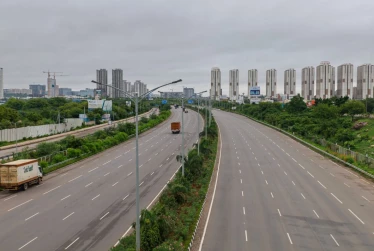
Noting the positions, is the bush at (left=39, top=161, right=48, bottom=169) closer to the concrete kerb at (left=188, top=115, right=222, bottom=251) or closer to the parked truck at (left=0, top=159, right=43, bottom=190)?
the parked truck at (left=0, top=159, right=43, bottom=190)

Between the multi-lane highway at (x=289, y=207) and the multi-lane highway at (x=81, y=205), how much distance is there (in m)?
5.58

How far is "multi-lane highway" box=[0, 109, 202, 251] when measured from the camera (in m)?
20.7

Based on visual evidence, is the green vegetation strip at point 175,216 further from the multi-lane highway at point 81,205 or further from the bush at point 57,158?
the bush at point 57,158

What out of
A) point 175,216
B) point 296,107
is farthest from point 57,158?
point 296,107

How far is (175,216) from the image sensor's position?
74.5ft

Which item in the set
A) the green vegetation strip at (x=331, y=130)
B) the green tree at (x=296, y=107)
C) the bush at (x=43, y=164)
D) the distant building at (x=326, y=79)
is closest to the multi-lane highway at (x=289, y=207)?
the green vegetation strip at (x=331, y=130)

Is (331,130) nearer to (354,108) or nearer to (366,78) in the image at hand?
(354,108)

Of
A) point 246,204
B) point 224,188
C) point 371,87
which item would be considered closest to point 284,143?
point 224,188

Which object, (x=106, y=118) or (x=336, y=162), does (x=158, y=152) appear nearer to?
(x=336, y=162)

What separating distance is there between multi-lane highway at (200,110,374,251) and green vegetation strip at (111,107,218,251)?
3.84ft

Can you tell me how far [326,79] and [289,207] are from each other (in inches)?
7100

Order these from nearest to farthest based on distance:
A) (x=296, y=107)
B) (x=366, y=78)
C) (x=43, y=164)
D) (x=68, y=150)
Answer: (x=43, y=164) < (x=68, y=150) < (x=296, y=107) < (x=366, y=78)

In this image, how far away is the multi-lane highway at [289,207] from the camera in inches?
808

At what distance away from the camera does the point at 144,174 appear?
39375 mm
